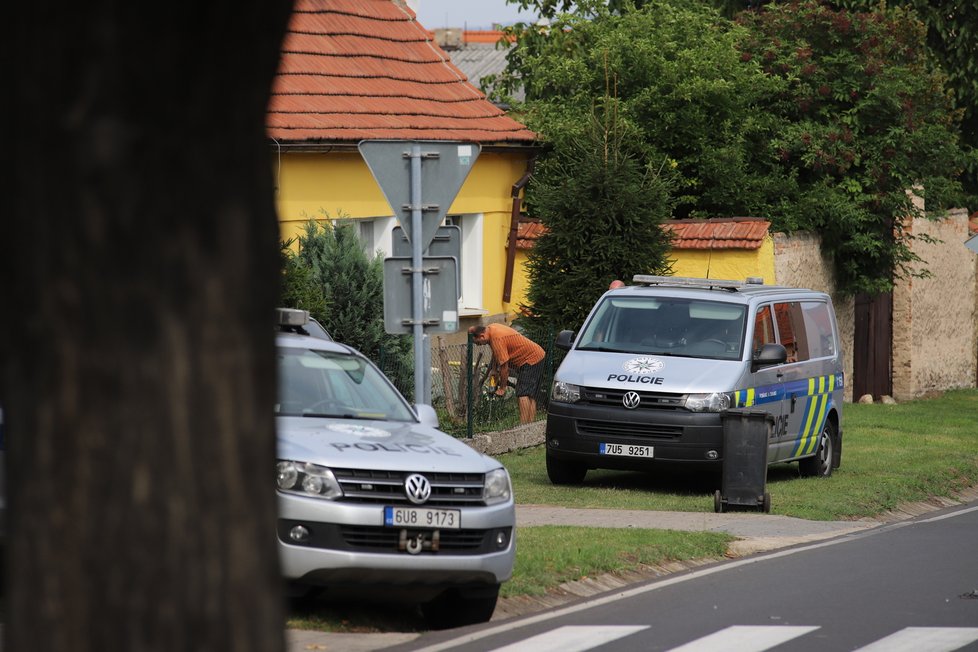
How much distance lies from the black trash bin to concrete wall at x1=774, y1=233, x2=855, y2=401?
417 inches

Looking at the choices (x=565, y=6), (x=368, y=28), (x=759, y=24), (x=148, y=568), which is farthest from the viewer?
(x=565, y=6)

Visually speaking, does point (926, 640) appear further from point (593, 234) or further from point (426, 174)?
point (593, 234)

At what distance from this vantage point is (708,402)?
635 inches

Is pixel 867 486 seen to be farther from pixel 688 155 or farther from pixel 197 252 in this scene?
pixel 197 252

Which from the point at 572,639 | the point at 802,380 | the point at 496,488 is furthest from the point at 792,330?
the point at 572,639

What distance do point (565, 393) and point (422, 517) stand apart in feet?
24.9

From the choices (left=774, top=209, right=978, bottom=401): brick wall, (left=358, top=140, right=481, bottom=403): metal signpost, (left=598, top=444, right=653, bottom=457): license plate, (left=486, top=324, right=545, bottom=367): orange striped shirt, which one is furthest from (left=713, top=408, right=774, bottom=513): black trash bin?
(left=774, top=209, right=978, bottom=401): brick wall

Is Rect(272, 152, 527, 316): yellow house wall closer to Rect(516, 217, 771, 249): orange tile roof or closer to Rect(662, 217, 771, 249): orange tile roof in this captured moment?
Rect(516, 217, 771, 249): orange tile roof

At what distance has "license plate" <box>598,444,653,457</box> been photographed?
16.2 meters

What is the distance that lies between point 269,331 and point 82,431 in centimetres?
48

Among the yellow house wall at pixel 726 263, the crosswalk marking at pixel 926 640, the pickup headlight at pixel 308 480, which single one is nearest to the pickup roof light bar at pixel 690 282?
the yellow house wall at pixel 726 263

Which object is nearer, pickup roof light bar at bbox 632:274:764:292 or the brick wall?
pickup roof light bar at bbox 632:274:764:292

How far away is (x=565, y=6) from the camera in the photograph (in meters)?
35.6

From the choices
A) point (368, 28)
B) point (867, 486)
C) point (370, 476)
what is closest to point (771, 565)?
point (370, 476)
